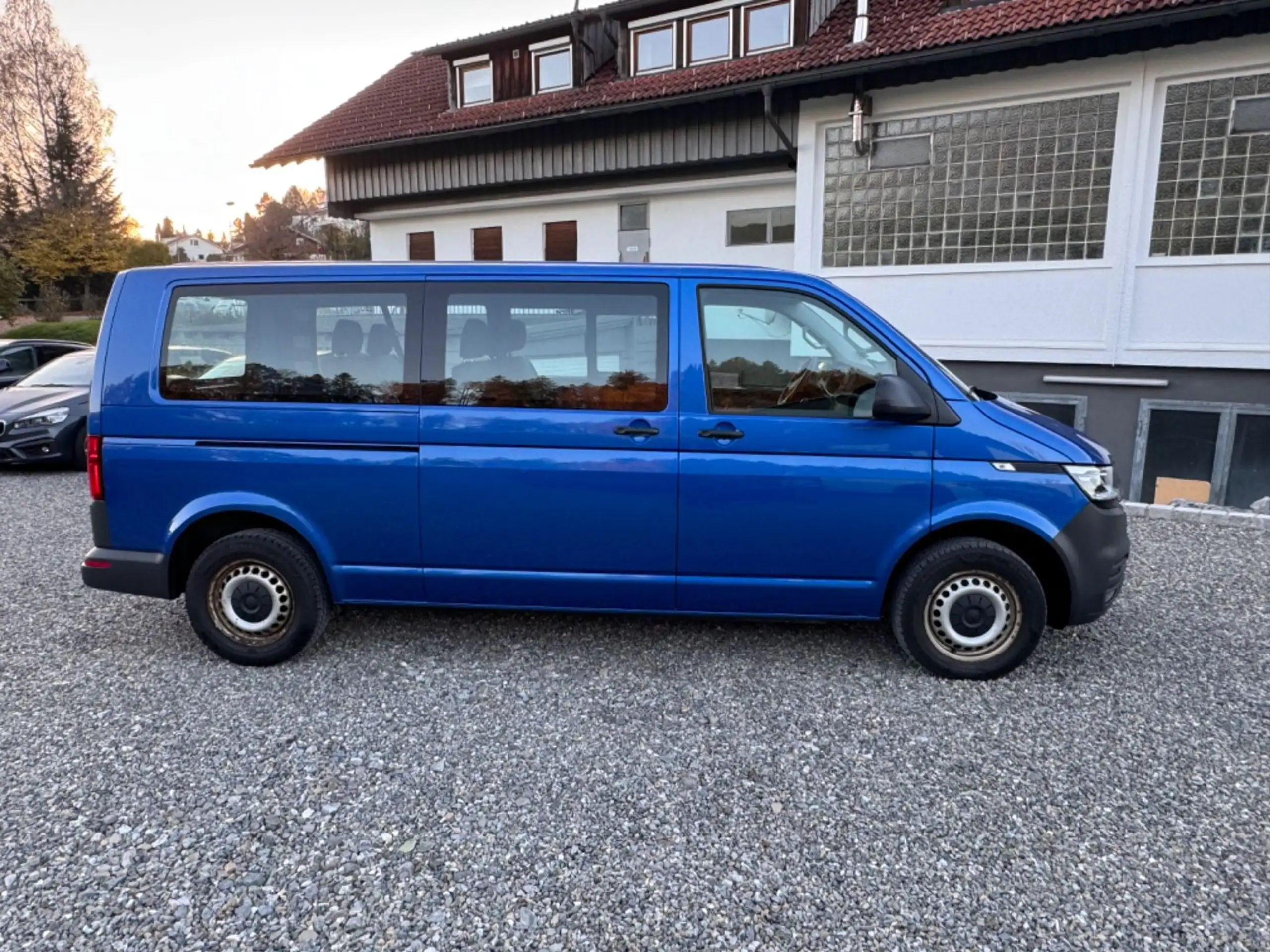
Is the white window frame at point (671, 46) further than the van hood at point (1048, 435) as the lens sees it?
Yes

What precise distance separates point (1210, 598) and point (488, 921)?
200 inches

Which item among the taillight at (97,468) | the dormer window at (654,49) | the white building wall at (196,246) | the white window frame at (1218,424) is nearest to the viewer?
the taillight at (97,468)

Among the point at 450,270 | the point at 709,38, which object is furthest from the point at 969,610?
the point at 709,38

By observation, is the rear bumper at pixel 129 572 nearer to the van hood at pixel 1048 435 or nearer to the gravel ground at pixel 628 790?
the gravel ground at pixel 628 790

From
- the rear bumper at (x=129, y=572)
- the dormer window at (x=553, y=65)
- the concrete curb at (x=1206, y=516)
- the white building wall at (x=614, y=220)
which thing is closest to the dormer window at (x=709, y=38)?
the white building wall at (x=614, y=220)

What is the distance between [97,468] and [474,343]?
1984 mm

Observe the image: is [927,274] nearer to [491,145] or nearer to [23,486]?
[491,145]

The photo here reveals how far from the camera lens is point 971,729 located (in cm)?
346

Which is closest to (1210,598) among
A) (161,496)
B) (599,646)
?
(599,646)

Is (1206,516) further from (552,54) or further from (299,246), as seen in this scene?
(299,246)

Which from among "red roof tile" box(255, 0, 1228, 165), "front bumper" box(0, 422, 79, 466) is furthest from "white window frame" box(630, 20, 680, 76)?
"front bumper" box(0, 422, 79, 466)

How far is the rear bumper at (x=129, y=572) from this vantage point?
3.99 meters

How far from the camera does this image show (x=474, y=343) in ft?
12.8

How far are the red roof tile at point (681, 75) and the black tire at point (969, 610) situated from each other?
26.6 feet
